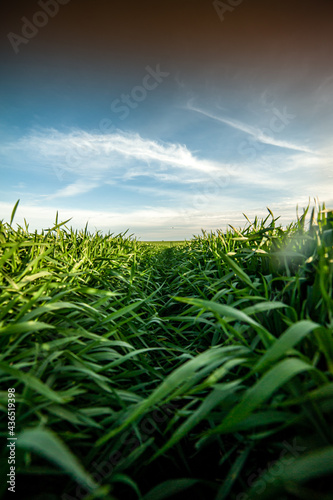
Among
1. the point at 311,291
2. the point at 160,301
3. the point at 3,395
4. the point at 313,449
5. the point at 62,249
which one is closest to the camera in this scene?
the point at 313,449

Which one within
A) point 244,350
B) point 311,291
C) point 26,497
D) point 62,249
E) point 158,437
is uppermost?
point 62,249

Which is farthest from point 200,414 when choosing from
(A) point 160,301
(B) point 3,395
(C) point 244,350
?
(A) point 160,301

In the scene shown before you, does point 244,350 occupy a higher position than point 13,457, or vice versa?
point 244,350

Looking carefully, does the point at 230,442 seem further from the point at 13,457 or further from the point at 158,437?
the point at 13,457

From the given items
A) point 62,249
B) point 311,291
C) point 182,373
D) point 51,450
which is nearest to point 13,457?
point 51,450

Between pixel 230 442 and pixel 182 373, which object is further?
pixel 230 442

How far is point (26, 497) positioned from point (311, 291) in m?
1.09

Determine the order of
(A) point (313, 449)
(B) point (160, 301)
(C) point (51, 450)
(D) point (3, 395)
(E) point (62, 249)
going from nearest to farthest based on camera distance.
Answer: (C) point (51, 450), (A) point (313, 449), (D) point (3, 395), (E) point (62, 249), (B) point (160, 301)

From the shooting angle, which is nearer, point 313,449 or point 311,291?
point 313,449

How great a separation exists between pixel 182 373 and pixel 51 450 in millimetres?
320

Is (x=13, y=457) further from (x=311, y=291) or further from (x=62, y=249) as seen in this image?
(x=62, y=249)

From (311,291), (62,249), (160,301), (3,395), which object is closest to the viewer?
(3,395)

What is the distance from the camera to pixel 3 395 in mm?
702

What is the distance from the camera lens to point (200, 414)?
61 cm
